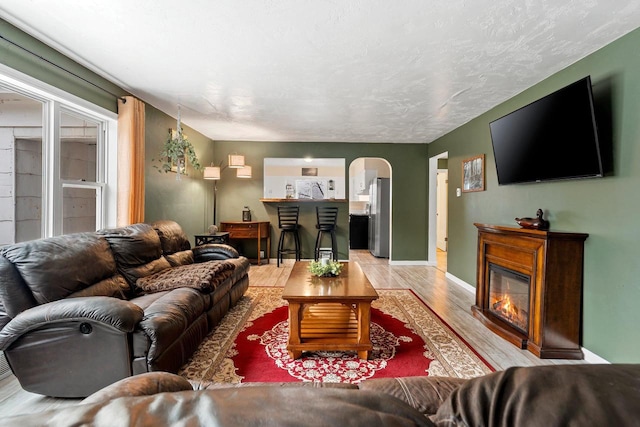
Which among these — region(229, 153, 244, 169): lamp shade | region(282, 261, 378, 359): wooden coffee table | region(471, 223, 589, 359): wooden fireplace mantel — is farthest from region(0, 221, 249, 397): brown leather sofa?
region(229, 153, 244, 169): lamp shade

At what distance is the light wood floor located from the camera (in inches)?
66.7

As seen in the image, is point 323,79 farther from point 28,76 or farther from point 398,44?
point 28,76

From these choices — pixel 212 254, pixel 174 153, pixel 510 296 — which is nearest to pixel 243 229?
pixel 212 254

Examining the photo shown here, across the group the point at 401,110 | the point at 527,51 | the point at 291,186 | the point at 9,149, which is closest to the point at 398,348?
the point at 527,51

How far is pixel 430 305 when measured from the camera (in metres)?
3.34

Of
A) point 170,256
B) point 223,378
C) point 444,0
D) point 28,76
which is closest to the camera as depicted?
point 444,0

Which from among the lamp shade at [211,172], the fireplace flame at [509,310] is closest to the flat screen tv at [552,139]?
the fireplace flame at [509,310]

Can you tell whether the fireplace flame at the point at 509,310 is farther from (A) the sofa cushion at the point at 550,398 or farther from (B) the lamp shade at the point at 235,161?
(B) the lamp shade at the point at 235,161

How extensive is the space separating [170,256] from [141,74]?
187 cm

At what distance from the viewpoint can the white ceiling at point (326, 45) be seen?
1.77 m

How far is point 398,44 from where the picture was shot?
84.5 inches

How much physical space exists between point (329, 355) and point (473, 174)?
3202 mm

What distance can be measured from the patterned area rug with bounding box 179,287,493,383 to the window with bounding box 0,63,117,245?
1718mm

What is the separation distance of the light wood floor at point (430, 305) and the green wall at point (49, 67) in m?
2.21
